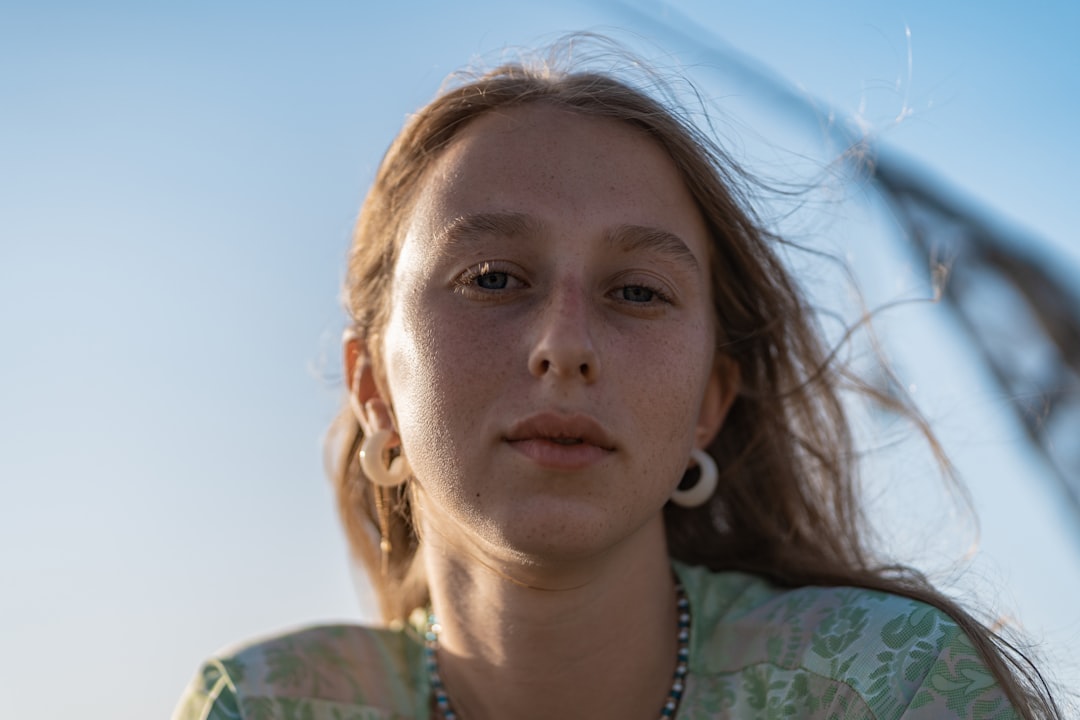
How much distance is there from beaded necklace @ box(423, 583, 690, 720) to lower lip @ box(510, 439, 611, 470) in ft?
2.49

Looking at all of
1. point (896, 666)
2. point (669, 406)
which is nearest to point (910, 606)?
point (896, 666)

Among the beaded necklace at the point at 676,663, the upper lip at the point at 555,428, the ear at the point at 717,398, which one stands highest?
the upper lip at the point at 555,428

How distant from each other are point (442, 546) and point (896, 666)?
1.10 m

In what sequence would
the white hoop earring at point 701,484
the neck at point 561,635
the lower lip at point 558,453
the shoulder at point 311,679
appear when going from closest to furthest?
the lower lip at point 558,453
the neck at point 561,635
the shoulder at point 311,679
the white hoop earring at point 701,484

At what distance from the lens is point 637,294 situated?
2838 mm

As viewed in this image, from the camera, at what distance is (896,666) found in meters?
2.62

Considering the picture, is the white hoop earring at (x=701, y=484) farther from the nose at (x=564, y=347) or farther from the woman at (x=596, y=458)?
the nose at (x=564, y=347)

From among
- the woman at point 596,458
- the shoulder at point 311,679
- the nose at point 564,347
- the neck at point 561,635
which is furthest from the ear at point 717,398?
the shoulder at point 311,679

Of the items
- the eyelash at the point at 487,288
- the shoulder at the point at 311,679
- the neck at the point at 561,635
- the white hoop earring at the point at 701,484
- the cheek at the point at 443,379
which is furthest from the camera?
the white hoop earring at the point at 701,484

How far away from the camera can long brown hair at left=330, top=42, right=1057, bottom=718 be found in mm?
3135

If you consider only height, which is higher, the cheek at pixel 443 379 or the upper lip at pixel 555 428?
the cheek at pixel 443 379

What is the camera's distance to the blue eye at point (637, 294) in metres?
2.82

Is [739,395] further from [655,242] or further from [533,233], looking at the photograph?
[533,233]

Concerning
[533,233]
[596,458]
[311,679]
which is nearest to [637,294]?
[533,233]
